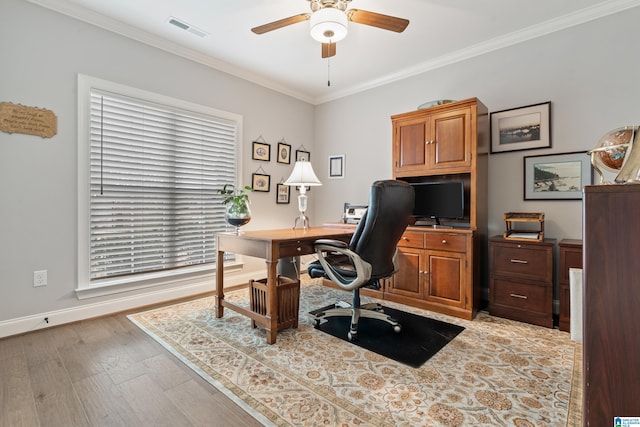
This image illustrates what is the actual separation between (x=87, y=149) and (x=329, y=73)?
2791 mm

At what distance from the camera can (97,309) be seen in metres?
2.73

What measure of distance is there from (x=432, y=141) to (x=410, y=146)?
0.25 meters

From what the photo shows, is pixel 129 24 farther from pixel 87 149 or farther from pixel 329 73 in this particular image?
pixel 329 73

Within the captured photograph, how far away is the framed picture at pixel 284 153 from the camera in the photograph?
431 cm

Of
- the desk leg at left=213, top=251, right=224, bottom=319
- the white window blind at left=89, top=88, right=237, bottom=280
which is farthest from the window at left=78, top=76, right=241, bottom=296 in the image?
the desk leg at left=213, top=251, right=224, bottom=319

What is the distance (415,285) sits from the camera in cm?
308

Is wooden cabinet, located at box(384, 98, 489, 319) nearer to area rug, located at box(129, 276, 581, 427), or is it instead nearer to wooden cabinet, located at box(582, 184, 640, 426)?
area rug, located at box(129, 276, 581, 427)

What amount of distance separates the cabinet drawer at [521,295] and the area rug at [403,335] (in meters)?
0.56

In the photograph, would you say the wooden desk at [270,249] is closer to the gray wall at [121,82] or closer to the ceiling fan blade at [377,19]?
the gray wall at [121,82]

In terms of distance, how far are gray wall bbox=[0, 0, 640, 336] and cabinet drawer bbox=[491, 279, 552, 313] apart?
0.60 meters

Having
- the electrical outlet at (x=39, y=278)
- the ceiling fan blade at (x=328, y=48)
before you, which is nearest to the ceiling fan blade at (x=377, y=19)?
the ceiling fan blade at (x=328, y=48)

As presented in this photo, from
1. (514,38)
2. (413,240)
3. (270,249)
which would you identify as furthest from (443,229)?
(514,38)

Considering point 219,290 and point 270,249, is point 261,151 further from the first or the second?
point 270,249

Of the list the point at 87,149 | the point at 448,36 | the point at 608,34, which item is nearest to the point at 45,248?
the point at 87,149
